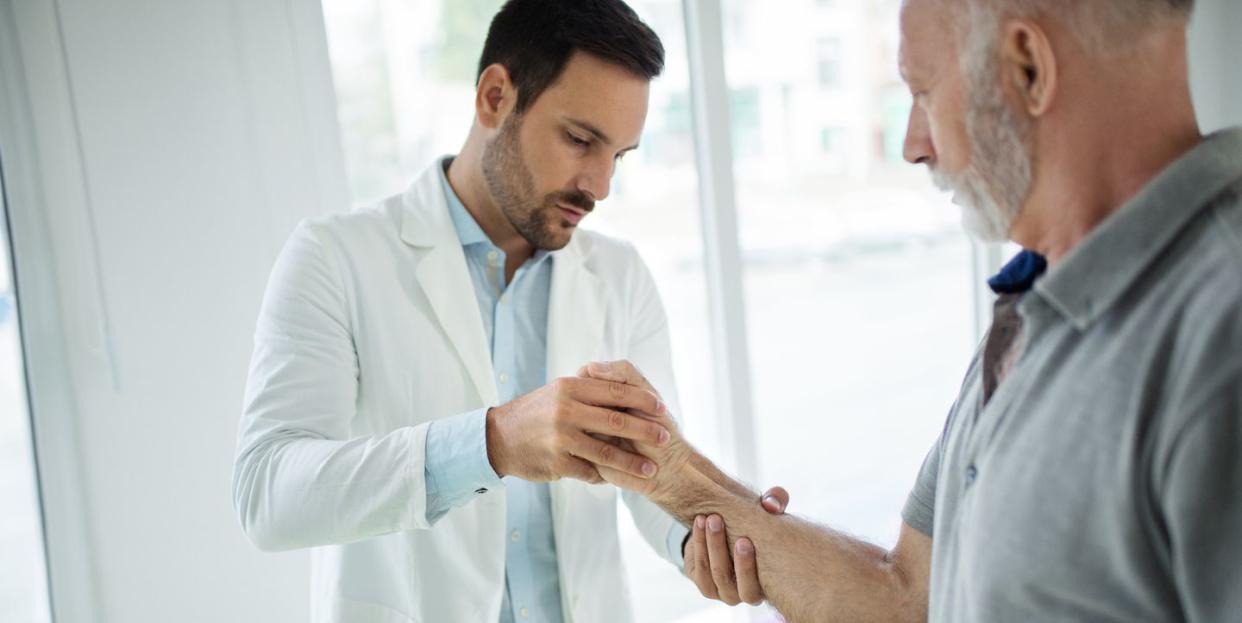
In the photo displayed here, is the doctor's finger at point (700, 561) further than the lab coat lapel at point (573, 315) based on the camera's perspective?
No

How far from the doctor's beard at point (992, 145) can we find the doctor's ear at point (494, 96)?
0.92 metres

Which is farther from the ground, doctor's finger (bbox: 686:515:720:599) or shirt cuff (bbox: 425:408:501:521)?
shirt cuff (bbox: 425:408:501:521)

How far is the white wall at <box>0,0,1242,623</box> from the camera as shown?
5.97 ft

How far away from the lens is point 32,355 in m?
1.84

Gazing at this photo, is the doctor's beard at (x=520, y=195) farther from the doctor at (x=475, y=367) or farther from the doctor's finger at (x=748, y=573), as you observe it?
the doctor's finger at (x=748, y=573)

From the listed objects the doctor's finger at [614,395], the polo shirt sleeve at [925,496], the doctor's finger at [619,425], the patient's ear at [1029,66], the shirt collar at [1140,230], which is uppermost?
the patient's ear at [1029,66]

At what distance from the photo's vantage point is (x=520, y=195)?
167 cm

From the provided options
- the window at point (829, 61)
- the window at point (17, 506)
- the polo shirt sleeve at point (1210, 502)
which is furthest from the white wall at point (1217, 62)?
the window at point (17, 506)

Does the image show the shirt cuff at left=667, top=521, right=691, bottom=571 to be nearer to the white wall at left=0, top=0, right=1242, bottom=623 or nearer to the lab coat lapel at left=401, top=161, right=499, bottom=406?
the lab coat lapel at left=401, top=161, right=499, bottom=406

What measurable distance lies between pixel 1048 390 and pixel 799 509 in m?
3.00

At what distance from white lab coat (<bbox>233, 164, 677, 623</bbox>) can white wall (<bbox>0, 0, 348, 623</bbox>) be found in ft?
1.35

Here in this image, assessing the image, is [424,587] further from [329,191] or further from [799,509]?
[799,509]

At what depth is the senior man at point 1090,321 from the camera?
0.79m

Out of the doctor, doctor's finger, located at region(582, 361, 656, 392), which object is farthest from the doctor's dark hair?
doctor's finger, located at region(582, 361, 656, 392)
